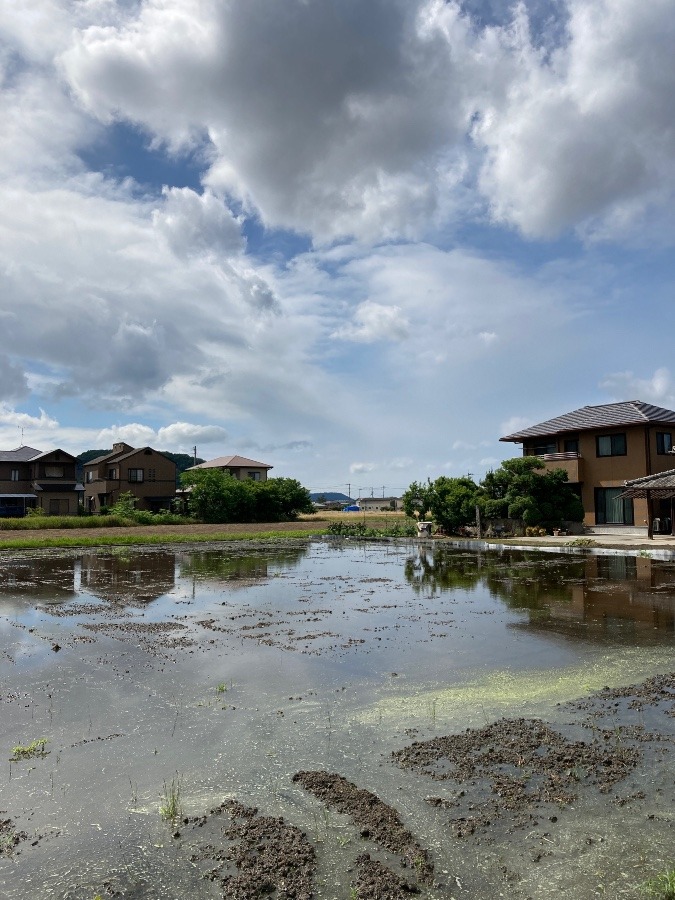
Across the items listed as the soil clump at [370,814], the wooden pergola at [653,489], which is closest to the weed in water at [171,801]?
the soil clump at [370,814]

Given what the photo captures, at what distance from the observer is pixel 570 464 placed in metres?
32.1

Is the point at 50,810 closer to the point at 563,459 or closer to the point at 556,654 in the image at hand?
the point at 556,654

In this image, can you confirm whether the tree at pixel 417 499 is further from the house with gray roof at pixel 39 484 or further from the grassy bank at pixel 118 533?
the house with gray roof at pixel 39 484

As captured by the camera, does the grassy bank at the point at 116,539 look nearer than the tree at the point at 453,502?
Yes

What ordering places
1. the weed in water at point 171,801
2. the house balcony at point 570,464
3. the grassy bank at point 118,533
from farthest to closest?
the house balcony at point 570,464, the grassy bank at point 118,533, the weed in water at point 171,801

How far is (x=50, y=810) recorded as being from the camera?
15.3 ft

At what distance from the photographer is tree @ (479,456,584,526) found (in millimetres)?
30688

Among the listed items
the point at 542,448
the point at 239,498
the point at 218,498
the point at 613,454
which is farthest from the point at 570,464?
the point at 218,498

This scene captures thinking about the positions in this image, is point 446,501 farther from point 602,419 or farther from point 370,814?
point 370,814

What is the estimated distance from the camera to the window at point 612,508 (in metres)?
30.5

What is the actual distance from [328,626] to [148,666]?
3.82 m

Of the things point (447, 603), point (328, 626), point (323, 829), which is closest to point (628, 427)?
point (447, 603)

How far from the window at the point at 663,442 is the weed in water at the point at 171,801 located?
98.6ft

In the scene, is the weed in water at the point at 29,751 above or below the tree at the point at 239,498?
A: below
